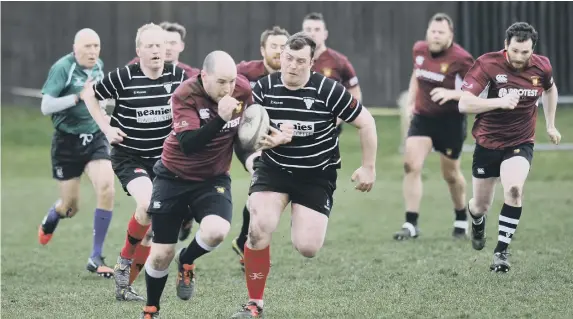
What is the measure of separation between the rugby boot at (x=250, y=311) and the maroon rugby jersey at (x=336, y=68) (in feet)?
15.0

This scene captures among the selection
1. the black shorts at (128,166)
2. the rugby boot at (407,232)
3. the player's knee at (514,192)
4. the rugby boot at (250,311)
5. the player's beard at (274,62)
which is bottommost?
the rugby boot at (407,232)

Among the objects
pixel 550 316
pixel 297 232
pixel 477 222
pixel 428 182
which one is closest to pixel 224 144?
pixel 297 232

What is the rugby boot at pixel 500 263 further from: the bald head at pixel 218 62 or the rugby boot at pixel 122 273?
the bald head at pixel 218 62

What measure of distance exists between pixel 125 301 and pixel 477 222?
343 centimetres

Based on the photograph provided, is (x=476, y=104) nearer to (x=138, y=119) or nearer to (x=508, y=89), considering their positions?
(x=508, y=89)

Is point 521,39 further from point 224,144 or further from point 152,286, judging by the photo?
point 152,286

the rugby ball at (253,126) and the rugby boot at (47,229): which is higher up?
the rugby ball at (253,126)

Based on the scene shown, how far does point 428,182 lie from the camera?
58.1 feet

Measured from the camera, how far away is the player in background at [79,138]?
10219 millimetres

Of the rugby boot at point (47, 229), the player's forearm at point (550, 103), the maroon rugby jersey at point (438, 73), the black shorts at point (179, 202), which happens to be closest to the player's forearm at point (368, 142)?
the black shorts at point (179, 202)

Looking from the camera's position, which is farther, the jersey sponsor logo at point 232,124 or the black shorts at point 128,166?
the black shorts at point 128,166

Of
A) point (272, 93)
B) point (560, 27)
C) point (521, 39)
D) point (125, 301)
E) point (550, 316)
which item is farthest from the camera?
point (560, 27)

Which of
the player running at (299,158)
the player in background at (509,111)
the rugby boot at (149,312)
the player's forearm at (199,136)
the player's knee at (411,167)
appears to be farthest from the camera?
the player's knee at (411,167)

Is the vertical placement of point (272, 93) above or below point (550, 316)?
above
